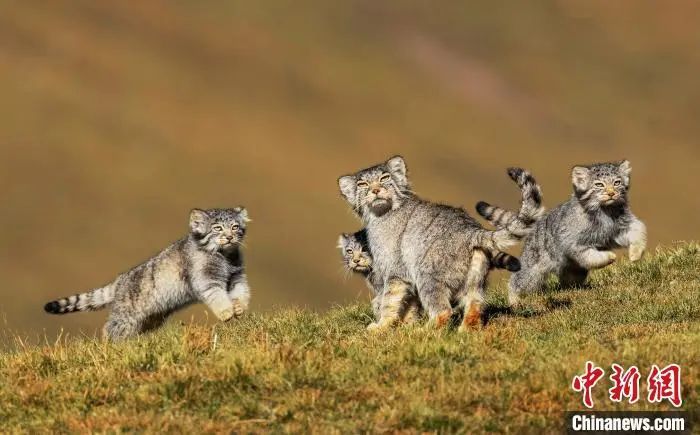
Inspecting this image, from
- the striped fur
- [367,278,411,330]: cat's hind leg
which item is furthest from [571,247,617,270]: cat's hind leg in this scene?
[367,278,411,330]: cat's hind leg

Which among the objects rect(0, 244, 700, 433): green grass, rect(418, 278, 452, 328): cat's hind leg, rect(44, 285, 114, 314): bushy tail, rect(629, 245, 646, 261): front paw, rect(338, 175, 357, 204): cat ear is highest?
rect(629, 245, 646, 261): front paw

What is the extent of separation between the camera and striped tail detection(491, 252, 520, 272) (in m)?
12.8

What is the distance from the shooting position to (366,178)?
46.9ft

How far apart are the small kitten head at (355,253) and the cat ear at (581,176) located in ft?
13.0

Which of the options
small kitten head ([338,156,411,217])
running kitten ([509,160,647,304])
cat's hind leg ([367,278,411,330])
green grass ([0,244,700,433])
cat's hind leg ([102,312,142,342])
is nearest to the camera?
green grass ([0,244,700,433])

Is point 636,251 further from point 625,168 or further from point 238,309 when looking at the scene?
point 238,309

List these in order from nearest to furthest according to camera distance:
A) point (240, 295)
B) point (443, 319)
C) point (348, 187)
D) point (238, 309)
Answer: point (443, 319) → point (348, 187) → point (238, 309) → point (240, 295)

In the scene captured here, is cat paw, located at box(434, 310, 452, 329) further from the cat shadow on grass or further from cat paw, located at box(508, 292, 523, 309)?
cat paw, located at box(508, 292, 523, 309)

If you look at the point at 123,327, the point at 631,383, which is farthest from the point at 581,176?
the point at 631,383

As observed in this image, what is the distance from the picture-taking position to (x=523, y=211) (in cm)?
1291

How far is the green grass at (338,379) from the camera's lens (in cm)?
866

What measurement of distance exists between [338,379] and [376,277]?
532 centimetres

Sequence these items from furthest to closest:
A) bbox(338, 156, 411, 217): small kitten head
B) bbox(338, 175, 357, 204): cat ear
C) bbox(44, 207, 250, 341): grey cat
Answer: bbox(44, 207, 250, 341): grey cat, bbox(338, 175, 357, 204): cat ear, bbox(338, 156, 411, 217): small kitten head

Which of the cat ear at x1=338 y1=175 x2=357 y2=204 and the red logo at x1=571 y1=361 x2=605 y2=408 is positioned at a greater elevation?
the cat ear at x1=338 y1=175 x2=357 y2=204
